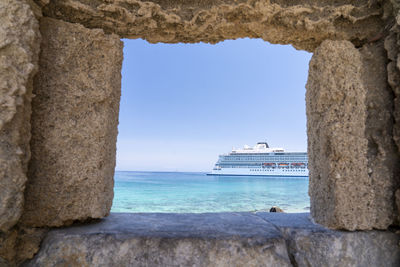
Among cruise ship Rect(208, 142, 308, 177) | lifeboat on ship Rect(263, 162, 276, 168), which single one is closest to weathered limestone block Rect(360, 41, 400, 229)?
cruise ship Rect(208, 142, 308, 177)

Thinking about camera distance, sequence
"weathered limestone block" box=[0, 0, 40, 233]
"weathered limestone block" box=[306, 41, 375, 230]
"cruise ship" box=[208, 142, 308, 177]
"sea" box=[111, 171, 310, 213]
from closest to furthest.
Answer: "weathered limestone block" box=[0, 0, 40, 233], "weathered limestone block" box=[306, 41, 375, 230], "sea" box=[111, 171, 310, 213], "cruise ship" box=[208, 142, 308, 177]

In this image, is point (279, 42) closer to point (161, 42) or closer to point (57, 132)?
point (161, 42)

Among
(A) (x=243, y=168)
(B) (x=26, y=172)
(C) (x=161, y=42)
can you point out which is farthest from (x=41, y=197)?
(A) (x=243, y=168)

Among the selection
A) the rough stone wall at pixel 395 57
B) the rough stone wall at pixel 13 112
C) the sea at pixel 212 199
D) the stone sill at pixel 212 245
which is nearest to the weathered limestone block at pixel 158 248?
the stone sill at pixel 212 245

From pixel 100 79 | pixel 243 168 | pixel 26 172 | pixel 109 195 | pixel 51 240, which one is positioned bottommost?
pixel 243 168

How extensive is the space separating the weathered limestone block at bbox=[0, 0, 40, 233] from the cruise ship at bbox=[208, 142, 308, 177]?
41246 mm

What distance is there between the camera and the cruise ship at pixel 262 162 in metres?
39.9

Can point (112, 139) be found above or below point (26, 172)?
above

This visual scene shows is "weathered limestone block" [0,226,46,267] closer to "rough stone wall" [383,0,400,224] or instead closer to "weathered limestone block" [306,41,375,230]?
"weathered limestone block" [306,41,375,230]

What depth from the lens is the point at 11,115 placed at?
3.64 ft

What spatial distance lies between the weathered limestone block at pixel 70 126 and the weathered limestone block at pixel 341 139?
53.7 inches

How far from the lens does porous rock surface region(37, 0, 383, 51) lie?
4.92ft

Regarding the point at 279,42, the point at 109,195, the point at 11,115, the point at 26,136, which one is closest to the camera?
the point at 11,115

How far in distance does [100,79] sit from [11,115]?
19.4 inches
